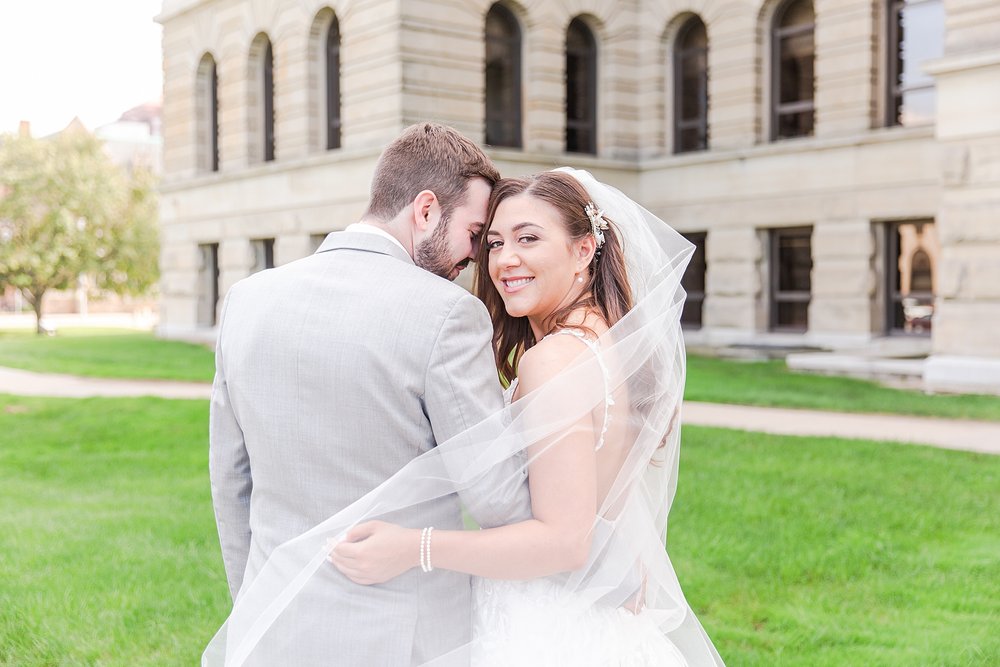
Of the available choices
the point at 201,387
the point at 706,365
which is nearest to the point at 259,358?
the point at 201,387

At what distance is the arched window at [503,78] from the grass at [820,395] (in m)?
8.11

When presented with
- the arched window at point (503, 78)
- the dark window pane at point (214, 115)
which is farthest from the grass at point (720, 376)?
the arched window at point (503, 78)

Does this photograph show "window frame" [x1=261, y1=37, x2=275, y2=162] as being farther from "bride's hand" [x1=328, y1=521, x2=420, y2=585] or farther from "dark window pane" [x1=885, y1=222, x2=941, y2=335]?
"bride's hand" [x1=328, y1=521, x2=420, y2=585]

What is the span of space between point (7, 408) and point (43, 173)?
29.7m

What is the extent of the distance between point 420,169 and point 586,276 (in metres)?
0.75

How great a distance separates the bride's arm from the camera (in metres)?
2.39

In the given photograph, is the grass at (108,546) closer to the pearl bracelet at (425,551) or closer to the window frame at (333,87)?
the pearl bracelet at (425,551)

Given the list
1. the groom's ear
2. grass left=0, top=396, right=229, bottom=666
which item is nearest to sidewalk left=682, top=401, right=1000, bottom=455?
grass left=0, top=396, right=229, bottom=666

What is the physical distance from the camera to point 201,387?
17.0 m

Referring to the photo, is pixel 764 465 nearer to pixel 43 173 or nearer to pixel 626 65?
pixel 626 65

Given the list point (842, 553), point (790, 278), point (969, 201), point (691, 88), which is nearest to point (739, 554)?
point (842, 553)

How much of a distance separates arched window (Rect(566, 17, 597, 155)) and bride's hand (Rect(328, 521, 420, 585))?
22663mm

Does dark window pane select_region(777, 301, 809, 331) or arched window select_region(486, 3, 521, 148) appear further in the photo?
arched window select_region(486, 3, 521, 148)

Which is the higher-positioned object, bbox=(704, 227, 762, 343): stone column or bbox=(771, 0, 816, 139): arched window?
bbox=(771, 0, 816, 139): arched window
